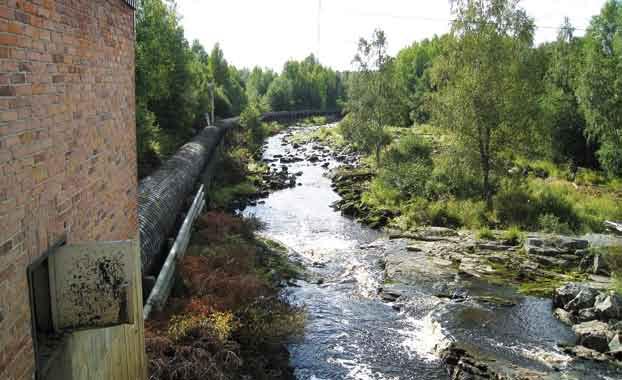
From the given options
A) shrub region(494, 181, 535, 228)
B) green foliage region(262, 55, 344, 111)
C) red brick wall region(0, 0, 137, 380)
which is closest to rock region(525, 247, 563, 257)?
shrub region(494, 181, 535, 228)

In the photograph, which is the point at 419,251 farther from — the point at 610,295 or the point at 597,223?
the point at 597,223

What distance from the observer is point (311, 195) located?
84.6ft

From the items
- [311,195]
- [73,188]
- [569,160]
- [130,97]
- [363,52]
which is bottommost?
Result: [311,195]

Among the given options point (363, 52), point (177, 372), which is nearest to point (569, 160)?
point (363, 52)

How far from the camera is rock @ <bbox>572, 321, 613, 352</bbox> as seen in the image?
32.2ft

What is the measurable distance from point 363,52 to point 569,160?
1277cm

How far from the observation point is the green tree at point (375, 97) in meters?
30.0

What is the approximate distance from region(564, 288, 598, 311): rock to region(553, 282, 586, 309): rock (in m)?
0.17

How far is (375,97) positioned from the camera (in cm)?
3042

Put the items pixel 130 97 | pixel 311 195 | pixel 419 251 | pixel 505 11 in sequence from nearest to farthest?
pixel 130 97, pixel 419 251, pixel 505 11, pixel 311 195

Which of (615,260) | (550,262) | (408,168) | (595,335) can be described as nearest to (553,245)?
(550,262)

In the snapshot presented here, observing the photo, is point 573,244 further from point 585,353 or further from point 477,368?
point 477,368

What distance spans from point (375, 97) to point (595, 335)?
22.1 metres

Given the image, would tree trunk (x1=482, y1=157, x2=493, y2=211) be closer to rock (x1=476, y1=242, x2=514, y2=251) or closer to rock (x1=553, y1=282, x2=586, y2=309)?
rock (x1=476, y1=242, x2=514, y2=251)
